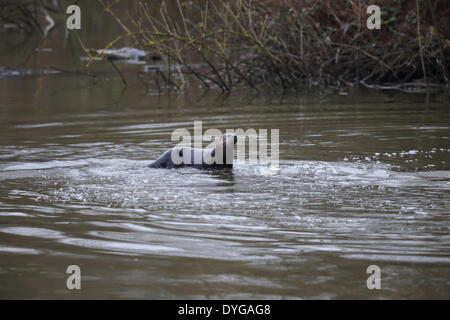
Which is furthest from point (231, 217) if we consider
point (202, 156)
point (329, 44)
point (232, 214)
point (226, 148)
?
point (329, 44)

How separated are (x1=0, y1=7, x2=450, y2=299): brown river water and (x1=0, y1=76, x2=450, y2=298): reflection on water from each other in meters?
0.01

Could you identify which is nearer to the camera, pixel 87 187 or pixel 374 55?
pixel 87 187

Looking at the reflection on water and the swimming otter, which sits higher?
the swimming otter

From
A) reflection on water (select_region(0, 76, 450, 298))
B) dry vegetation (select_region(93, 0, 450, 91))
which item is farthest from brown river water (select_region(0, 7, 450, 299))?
dry vegetation (select_region(93, 0, 450, 91))

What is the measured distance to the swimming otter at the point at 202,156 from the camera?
717 cm

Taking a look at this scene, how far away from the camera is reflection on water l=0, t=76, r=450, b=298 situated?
13.6ft

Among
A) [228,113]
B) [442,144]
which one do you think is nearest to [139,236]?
[442,144]

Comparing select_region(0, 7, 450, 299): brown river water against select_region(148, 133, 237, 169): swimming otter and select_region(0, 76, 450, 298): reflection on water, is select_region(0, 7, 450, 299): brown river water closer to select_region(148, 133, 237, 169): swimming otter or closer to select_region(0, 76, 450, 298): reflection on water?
select_region(0, 76, 450, 298): reflection on water

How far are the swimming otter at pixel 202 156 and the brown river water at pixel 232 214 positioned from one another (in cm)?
18

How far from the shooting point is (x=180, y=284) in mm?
4086

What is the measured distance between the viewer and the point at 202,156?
24.2ft

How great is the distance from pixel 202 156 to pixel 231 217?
6.89ft

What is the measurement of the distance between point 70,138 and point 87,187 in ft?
10.3

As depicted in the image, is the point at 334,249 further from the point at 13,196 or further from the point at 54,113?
the point at 54,113
